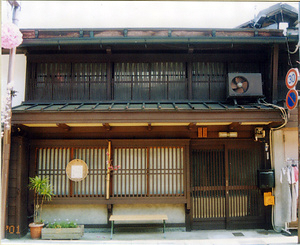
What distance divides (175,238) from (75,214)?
3.22m

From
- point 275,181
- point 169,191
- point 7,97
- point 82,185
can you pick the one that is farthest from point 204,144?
point 7,97

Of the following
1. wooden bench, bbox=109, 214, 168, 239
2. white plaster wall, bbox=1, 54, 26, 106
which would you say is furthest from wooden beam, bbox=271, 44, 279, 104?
white plaster wall, bbox=1, 54, 26, 106

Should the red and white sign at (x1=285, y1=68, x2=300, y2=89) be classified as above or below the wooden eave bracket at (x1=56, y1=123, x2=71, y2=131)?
above

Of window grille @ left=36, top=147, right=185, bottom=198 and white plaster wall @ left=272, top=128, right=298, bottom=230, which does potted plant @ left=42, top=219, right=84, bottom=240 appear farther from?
white plaster wall @ left=272, top=128, right=298, bottom=230

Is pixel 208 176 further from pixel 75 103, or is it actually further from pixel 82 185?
pixel 75 103

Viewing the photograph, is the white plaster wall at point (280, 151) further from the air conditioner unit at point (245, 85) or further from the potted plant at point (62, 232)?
the potted plant at point (62, 232)

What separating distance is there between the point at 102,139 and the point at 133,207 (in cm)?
238

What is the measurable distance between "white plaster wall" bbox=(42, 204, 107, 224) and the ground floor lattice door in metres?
3.13

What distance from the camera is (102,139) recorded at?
9.55 meters

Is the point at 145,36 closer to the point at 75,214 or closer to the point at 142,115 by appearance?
the point at 142,115

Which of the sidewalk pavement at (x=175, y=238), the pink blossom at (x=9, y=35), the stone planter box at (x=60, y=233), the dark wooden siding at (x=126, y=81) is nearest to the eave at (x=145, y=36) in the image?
the dark wooden siding at (x=126, y=81)

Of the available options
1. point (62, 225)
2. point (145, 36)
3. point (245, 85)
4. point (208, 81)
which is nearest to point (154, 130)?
point (208, 81)

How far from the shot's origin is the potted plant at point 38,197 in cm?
882

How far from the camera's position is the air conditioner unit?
936 centimetres
